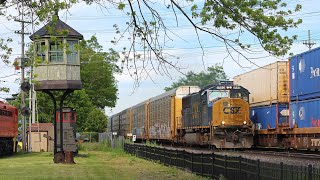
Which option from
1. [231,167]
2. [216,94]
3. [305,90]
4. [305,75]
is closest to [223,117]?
[216,94]

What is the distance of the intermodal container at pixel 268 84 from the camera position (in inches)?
1149

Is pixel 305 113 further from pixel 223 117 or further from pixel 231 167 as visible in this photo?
pixel 231 167

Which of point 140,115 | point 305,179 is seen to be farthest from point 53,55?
point 140,115

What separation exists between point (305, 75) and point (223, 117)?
6689mm

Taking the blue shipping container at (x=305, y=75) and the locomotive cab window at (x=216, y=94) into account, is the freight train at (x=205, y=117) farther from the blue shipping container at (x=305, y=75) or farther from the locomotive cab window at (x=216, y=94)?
the blue shipping container at (x=305, y=75)

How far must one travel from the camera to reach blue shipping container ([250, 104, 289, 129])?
1121 inches

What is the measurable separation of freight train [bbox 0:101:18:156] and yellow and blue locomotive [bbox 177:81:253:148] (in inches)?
498

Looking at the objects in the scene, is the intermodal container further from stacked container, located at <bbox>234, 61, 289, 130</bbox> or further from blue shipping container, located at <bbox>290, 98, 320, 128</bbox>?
blue shipping container, located at <bbox>290, 98, 320, 128</bbox>

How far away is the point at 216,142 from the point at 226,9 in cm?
1923

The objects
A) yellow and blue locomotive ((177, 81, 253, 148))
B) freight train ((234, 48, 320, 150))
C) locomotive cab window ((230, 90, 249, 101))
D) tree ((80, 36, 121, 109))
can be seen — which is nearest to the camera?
freight train ((234, 48, 320, 150))

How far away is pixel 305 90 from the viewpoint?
25.3m

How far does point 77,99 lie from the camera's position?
75250mm

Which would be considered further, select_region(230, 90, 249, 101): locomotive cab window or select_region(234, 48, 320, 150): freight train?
select_region(230, 90, 249, 101): locomotive cab window

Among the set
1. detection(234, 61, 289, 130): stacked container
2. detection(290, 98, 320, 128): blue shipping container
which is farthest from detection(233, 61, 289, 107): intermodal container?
detection(290, 98, 320, 128): blue shipping container
